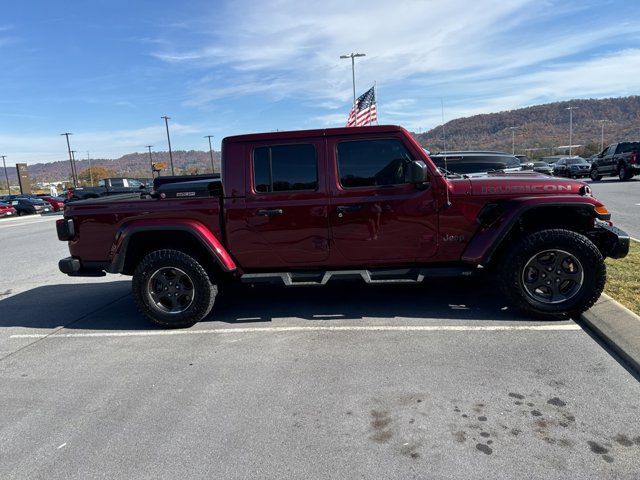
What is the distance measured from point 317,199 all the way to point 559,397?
2.74 m

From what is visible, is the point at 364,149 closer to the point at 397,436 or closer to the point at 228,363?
the point at 228,363

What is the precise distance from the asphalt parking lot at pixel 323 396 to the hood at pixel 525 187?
51.1 inches

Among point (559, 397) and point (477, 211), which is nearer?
point (559, 397)

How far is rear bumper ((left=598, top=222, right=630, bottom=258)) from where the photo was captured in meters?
4.64

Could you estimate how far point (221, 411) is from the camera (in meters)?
3.28

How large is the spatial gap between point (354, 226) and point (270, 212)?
0.88 meters

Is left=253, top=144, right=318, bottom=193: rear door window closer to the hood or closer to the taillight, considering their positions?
the hood

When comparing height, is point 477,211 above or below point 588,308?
above

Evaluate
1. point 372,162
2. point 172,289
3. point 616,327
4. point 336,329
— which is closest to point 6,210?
point 172,289

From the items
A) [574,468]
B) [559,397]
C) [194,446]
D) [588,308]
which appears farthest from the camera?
[588,308]

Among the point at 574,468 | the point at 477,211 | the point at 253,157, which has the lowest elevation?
the point at 574,468

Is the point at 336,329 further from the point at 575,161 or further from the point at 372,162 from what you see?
the point at 575,161

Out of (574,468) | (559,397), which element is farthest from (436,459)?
(559,397)

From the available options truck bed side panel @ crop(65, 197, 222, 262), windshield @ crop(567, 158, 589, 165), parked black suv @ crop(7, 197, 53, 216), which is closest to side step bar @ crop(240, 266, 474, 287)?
truck bed side panel @ crop(65, 197, 222, 262)
